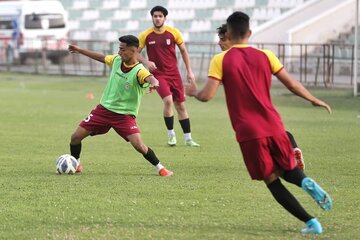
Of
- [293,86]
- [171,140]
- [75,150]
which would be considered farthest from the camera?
→ [171,140]

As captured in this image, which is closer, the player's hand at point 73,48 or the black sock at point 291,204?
the black sock at point 291,204

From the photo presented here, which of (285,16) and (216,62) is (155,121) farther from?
(285,16)

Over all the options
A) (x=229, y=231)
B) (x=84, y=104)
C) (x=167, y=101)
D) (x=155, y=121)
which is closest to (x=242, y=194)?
(x=229, y=231)

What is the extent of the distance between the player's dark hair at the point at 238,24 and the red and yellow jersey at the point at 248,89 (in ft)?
0.36

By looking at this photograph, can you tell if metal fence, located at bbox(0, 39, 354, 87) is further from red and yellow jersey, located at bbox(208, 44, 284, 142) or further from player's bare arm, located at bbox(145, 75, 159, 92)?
red and yellow jersey, located at bbox(208, 44, 284, 142)

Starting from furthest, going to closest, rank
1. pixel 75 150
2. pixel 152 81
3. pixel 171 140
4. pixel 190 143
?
pixel 190 143 → pixel 171 140 → pixel 75 150 → pixel 152 81

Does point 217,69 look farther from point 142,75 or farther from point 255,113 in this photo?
point 142,75

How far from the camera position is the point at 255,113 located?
27.5ft

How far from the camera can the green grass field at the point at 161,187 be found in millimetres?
8656

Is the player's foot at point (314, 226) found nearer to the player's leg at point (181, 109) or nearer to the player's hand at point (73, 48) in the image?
the player's hand at point (73, 48)

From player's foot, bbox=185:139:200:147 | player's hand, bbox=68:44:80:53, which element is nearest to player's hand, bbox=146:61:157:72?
player's hand, bbox=68:44:80:53

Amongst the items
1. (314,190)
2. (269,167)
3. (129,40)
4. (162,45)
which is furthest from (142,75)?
(162,45)

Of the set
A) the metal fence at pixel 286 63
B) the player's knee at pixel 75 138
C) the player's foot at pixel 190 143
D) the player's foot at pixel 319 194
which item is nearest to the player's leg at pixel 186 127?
the player's foot at pixel 190 143

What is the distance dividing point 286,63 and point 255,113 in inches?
1029
